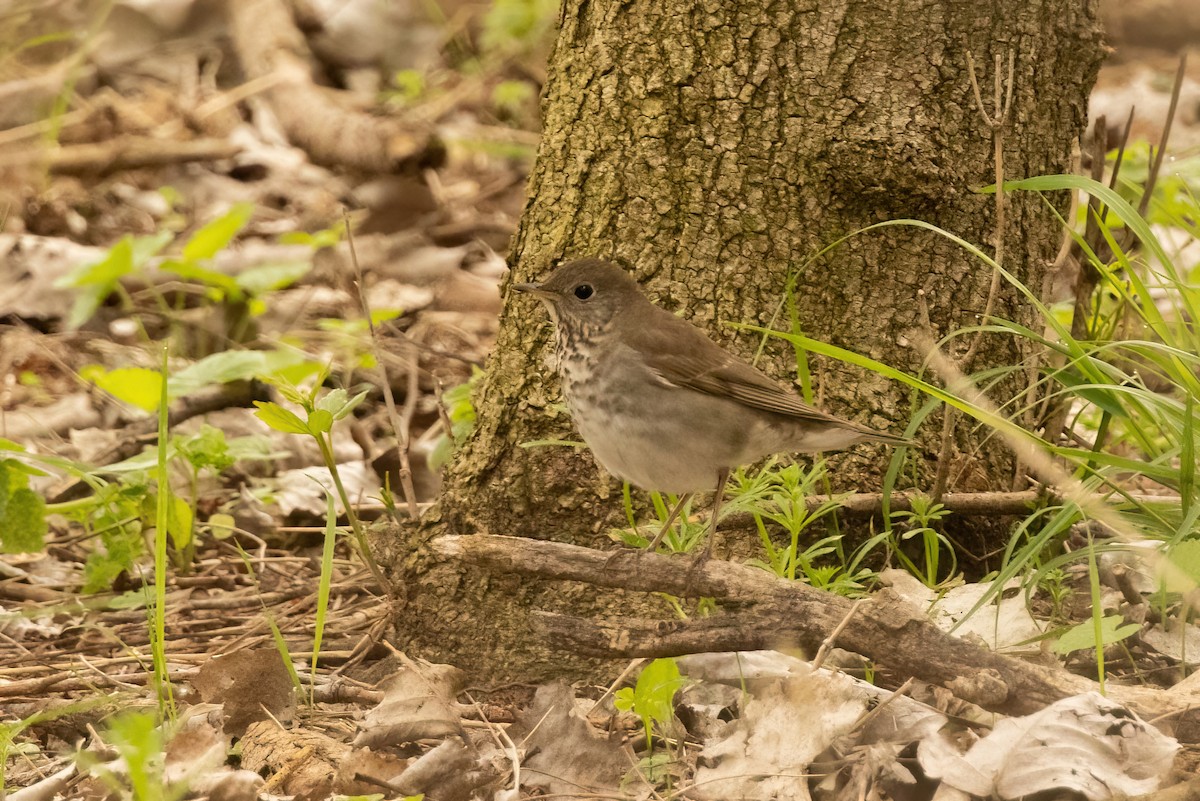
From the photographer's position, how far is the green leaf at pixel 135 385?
4.74 meters

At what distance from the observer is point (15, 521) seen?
4.16 metres

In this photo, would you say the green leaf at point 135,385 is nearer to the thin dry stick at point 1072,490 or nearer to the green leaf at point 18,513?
the green leaf at point 18,513

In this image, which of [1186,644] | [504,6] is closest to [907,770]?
[1186,644]

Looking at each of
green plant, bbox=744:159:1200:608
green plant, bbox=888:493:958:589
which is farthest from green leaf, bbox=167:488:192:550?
green plant, bbox=888:493:958:589

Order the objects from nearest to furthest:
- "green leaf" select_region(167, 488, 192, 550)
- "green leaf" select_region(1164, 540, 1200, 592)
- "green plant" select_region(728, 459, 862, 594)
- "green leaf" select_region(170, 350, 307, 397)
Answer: "green leaf" select_region(1164, 540, 1200, 592)
"green plant" select_region(728, 459, 862, 594)
"green leaf" select_region(167, 488, 192, 550)
"green leaf" select_region(170, 350, 307, 397)

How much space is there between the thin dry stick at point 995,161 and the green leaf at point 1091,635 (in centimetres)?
61

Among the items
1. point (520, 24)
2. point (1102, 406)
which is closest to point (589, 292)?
point (1102, 406)

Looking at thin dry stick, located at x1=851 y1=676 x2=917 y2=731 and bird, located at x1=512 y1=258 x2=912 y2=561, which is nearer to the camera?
thin dry stick, located at x1=851 y1=676 x2=917 y2=731

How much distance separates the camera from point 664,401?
11.7 feet

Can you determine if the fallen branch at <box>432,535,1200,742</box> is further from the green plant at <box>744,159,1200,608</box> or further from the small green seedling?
the green plant at <box>744,159,1200,608</box>

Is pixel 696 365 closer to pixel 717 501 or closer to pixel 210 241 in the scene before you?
pixel 717 501

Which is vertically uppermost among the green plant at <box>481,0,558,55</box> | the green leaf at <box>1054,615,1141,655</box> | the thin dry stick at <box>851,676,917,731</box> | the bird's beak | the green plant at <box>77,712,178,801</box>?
the green plant at <box>481,0,558,55</box>

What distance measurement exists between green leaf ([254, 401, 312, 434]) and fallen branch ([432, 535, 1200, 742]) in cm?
64

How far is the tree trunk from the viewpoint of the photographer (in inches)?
146
